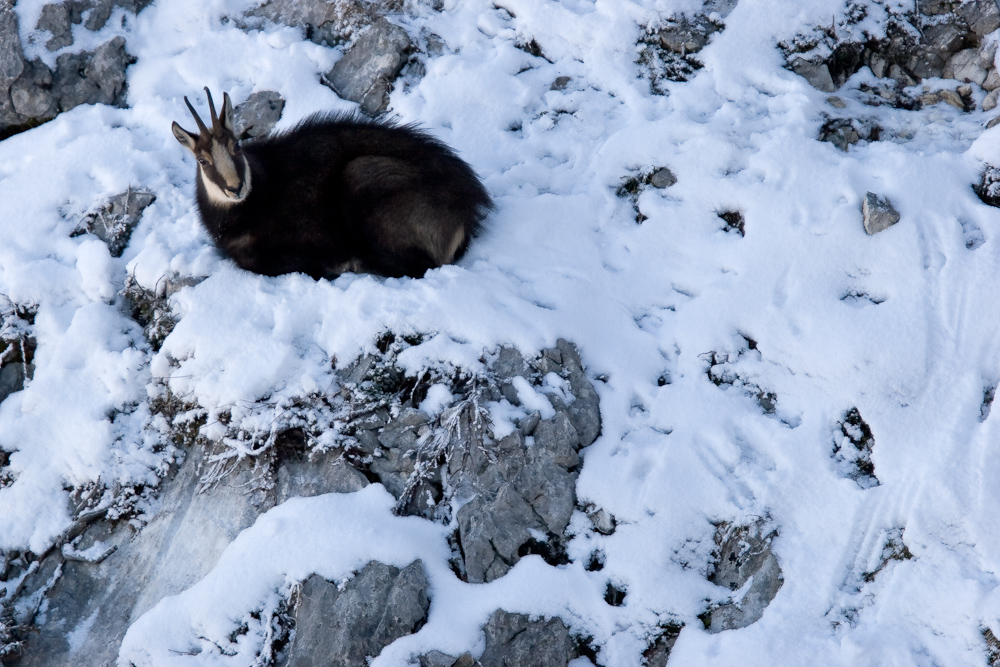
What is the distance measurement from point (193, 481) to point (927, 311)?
3.97 meters

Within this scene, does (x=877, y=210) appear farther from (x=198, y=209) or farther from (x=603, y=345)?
(x=198, y=209)

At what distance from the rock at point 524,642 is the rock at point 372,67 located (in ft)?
12.3

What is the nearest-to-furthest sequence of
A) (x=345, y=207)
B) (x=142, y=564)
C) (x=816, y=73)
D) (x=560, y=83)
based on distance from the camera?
(x=142, y=564)
(x=345, y=207)
(x=816, y=73)
(x=560, y=83)

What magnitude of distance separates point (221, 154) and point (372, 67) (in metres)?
1.92

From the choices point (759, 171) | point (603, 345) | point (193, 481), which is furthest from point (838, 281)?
point (193, 481)

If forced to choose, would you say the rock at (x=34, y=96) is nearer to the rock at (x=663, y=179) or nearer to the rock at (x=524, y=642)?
the rock at (x=663, y=179)

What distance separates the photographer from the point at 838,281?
4.18 m

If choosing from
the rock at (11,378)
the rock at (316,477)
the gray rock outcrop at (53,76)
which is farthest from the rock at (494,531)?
the gray rock outcrop at (53,76)

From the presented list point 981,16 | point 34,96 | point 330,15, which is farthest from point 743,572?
point 34,96

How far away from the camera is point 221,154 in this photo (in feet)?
13.8

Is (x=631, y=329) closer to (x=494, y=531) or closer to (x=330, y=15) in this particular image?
(x=494, y=531)

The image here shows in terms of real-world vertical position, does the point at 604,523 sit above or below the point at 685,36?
below

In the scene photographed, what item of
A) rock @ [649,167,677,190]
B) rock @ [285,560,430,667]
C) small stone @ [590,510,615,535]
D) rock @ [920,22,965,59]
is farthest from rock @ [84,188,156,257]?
rock @ [920,22,965,59]

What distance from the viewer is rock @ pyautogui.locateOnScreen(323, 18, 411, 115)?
18.5 ft
